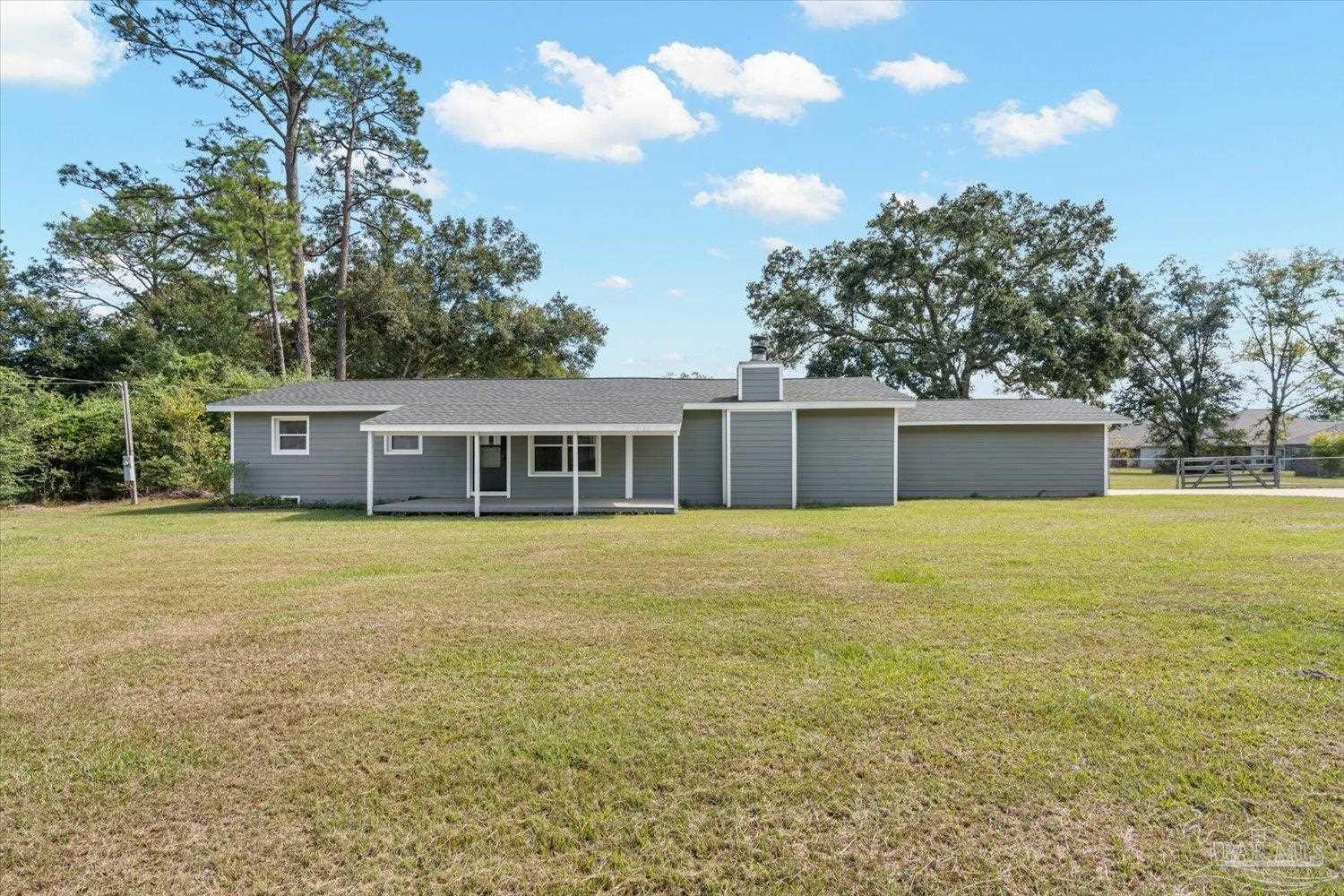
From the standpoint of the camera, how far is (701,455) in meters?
16.1

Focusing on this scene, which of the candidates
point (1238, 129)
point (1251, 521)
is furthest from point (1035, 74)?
point (1251, 521)

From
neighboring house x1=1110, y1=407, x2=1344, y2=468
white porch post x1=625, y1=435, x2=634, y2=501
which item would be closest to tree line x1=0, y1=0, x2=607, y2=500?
white porch post x1=625, y1=435, x2=634, y2=501

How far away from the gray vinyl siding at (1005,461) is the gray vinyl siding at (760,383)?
4851mm

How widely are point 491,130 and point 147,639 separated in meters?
21.1

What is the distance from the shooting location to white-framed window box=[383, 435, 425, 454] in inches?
631

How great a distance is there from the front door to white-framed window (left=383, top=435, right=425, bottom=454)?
5.05 feet

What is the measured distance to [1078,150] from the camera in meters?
19.3

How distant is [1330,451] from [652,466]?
1628 inches

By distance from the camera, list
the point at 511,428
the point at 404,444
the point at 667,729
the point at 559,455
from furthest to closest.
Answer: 1. the point at 404,444
2. the point at 559,455
3. the point at 511,428
4. the point at 667,729

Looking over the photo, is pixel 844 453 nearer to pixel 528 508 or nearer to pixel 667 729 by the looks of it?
pixel 528 508

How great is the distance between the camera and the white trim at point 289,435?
1622cm

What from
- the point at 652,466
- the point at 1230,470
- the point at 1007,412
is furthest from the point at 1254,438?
the point at 652,466

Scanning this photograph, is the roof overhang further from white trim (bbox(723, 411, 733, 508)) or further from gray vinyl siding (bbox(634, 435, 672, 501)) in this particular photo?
gray vinyl siding (bbox(634, 435, 672, 501))

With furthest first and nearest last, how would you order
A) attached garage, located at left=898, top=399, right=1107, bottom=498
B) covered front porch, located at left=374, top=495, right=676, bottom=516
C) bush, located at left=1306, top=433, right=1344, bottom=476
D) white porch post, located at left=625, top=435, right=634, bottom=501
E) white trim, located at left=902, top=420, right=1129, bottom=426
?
bush, located at left=1306, top=433, right=1344, bottom=476, attached garage, located at left=898, top=399, right=1107, bottom=498, white trim, located at left=902, top=420, right=1129, bottom=426, white porch post, located at left=625, top=435, right=634, bottom=501, covered front porch, located at left=374, top=495, right=676, bottom=516
